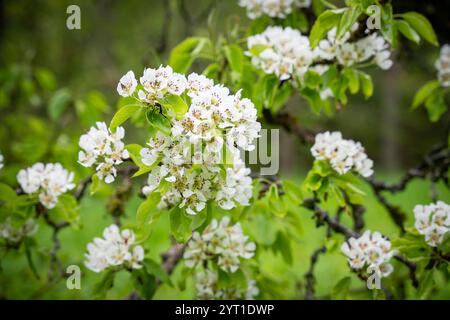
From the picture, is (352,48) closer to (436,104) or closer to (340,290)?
(436,104)

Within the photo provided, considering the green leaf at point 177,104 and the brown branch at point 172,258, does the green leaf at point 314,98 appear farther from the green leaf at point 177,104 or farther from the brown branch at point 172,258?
the brown branch at point 172,258

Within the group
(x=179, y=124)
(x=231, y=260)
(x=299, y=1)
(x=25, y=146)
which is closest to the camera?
(x=179, y=124)

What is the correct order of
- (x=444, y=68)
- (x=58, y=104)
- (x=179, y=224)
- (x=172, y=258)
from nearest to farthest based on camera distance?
(x=179, y=224) → (x=444, y=68) → (x=172, y=258) → (x=58, y=104)

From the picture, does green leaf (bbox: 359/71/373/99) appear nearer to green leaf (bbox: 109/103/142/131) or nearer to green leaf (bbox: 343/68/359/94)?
green leaf (bbox: 343/68/359/94)

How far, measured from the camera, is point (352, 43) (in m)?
2.44

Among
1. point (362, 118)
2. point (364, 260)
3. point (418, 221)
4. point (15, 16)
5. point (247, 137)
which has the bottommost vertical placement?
point (364, 260)

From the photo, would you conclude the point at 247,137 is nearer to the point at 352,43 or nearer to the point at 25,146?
the point at 352,43

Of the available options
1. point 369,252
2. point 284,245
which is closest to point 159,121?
point 369,252

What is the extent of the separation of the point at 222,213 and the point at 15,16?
20.5ft

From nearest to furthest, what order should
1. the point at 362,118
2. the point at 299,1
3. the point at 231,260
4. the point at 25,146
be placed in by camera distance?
the point at 231,260, the point at 299,1, the point at 25,146, the point at 362,118

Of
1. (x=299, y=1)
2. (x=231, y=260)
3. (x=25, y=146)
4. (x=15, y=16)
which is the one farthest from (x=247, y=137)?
(x=15, y=16)

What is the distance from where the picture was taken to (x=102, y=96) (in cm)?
446

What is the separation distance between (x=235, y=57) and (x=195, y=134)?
94 centimetres

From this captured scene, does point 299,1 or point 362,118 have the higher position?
point 362,118
